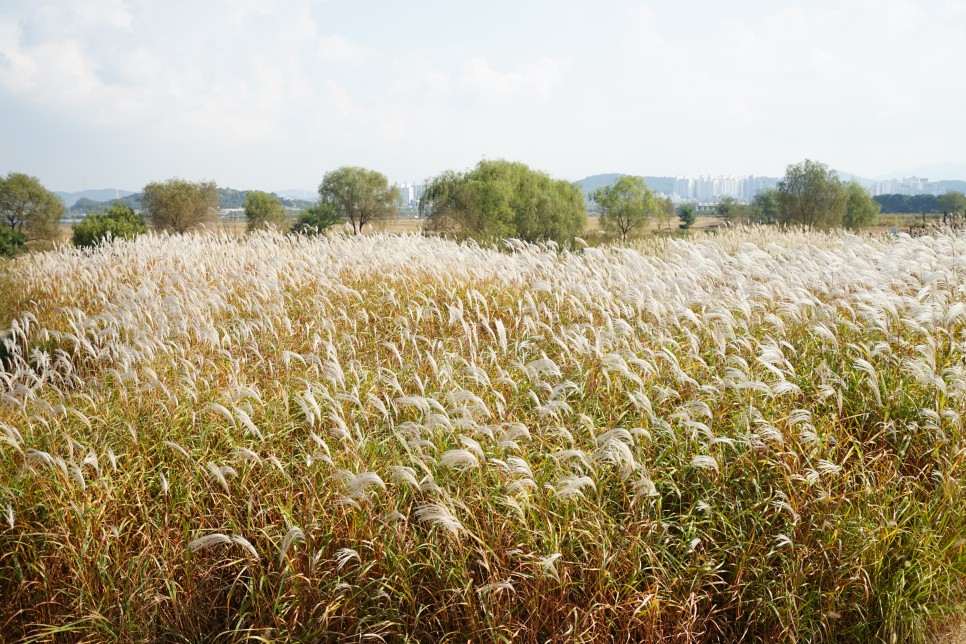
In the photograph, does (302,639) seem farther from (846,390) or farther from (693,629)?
(846,390)

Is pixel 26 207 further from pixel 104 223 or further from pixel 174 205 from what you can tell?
pixel 104 223

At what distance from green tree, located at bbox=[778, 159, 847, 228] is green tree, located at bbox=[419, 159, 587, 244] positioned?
16.4 m

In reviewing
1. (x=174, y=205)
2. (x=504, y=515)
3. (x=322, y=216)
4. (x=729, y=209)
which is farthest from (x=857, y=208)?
(x=504, y=515)

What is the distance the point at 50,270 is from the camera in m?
10.8

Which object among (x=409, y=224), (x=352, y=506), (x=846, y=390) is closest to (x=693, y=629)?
(x=352, y=506)

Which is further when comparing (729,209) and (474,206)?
(729,209)

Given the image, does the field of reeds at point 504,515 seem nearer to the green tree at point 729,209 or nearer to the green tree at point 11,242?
the green tree at point 11,242

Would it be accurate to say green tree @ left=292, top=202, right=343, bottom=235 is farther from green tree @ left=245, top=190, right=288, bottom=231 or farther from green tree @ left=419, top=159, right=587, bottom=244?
green tree @ left=419, top=159, right=587, bottom=244

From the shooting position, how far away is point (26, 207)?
59938 mm

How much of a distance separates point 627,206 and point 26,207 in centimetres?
5686

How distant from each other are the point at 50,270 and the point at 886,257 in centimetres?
1261

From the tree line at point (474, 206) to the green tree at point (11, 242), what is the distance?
0.09 metres

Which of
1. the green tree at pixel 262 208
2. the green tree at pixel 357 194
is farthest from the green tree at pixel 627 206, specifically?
the green tree at pixel 262 208

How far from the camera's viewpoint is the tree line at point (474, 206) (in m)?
45.2
